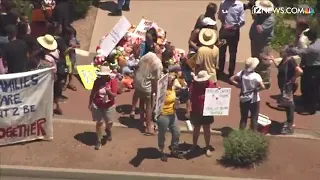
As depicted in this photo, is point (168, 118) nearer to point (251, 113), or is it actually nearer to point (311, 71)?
point (251, 113)

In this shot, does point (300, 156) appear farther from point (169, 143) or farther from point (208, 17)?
point (208, 17)

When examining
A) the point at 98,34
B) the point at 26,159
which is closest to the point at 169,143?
the point at 26,159

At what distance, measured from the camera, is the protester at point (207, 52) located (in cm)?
1362

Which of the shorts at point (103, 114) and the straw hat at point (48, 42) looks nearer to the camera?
the shorts at point (103, 114)

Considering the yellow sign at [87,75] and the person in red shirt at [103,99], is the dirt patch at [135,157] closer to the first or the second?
the person in red shirt at [103,99]

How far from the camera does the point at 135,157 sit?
1259 centimetres

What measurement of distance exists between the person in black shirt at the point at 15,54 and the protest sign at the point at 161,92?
108 inches

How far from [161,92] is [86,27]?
686 cm

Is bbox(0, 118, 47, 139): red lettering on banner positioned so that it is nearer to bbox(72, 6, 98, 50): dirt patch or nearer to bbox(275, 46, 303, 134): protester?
bbox(275, 46, 303, 134): protester

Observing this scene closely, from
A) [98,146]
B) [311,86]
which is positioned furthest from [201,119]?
[311,86]

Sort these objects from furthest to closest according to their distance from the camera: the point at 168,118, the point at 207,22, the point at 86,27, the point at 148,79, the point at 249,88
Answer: the point at 86,27
the point at 207,22
the point at 148,79
the point at 249,88
the point at 168,118

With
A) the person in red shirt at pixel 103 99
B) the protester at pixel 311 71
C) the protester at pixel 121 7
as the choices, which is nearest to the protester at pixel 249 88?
the protester at pixel 311 71

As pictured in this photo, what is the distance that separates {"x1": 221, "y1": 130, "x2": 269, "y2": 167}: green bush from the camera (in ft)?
40.4

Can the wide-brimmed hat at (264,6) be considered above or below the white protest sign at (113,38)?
above
